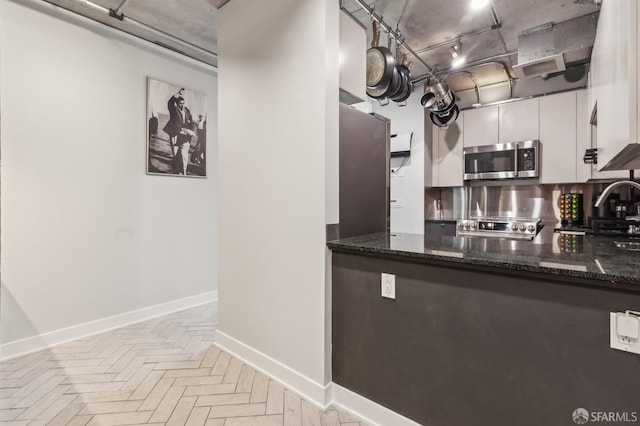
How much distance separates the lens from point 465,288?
138 centimetres

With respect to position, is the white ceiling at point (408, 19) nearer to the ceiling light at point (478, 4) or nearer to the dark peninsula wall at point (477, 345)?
the ceiling light at point (478, 4)

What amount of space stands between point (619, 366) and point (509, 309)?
0.35 metres

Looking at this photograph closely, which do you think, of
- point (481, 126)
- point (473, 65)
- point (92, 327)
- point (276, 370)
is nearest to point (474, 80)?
point (473, 65)

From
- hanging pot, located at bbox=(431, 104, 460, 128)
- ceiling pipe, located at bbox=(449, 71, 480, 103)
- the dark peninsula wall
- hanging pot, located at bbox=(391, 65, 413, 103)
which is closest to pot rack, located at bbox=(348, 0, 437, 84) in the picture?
Result: hanging pot, located at bbox=(391, 65, 413, 103)

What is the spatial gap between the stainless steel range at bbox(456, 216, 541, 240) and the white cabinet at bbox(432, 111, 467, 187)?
29.5 inches

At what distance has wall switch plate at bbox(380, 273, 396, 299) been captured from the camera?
1.62m

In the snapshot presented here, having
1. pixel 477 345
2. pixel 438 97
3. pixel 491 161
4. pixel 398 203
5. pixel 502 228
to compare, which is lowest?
pixel 477 345

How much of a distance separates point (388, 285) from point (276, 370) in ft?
3.57

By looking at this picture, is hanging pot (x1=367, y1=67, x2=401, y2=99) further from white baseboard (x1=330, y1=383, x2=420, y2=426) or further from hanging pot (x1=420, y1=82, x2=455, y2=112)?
white baseboard (x1=330, y1=383, x2=420, y2=426)

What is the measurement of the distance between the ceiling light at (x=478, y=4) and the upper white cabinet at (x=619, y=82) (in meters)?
1.07

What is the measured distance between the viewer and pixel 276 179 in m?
2.13

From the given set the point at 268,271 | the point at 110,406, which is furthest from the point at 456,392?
the point at 110,406

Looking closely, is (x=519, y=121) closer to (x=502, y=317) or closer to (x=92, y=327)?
(x=502, y=317)

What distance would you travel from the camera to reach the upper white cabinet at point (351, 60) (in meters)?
2.12
